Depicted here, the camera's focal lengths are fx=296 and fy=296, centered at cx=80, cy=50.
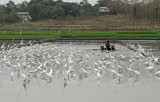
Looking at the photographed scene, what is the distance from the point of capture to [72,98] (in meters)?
11.5

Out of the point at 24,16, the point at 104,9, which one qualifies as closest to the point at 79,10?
the point at 104,9

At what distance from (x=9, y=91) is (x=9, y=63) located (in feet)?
17.5

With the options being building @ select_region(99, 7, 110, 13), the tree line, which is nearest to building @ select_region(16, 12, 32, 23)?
the tree line

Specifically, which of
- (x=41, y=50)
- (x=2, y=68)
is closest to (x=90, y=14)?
(x=41, y=50)

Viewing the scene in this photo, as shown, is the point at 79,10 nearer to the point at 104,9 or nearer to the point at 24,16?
the point at 104,9

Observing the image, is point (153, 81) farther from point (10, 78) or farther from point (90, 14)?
point (90, 14)

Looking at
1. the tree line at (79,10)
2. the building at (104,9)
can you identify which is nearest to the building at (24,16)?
the tree line at (79,10)

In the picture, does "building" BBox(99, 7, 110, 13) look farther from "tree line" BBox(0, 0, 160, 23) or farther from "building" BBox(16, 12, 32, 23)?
"building" BBox(16, 12, 32, 23)

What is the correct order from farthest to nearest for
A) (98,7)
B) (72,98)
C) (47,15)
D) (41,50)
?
(98,7)
(47,15)
(41,50)
(72,98)

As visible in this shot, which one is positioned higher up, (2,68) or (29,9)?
(29,9)

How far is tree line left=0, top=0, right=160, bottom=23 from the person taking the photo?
223ft

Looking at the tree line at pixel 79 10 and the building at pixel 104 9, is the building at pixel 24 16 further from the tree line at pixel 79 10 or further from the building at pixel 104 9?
the building at pixel 104 9

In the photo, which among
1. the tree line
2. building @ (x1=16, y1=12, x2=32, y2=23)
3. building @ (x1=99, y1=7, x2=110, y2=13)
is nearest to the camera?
the tree line

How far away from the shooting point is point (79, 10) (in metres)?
81.3
